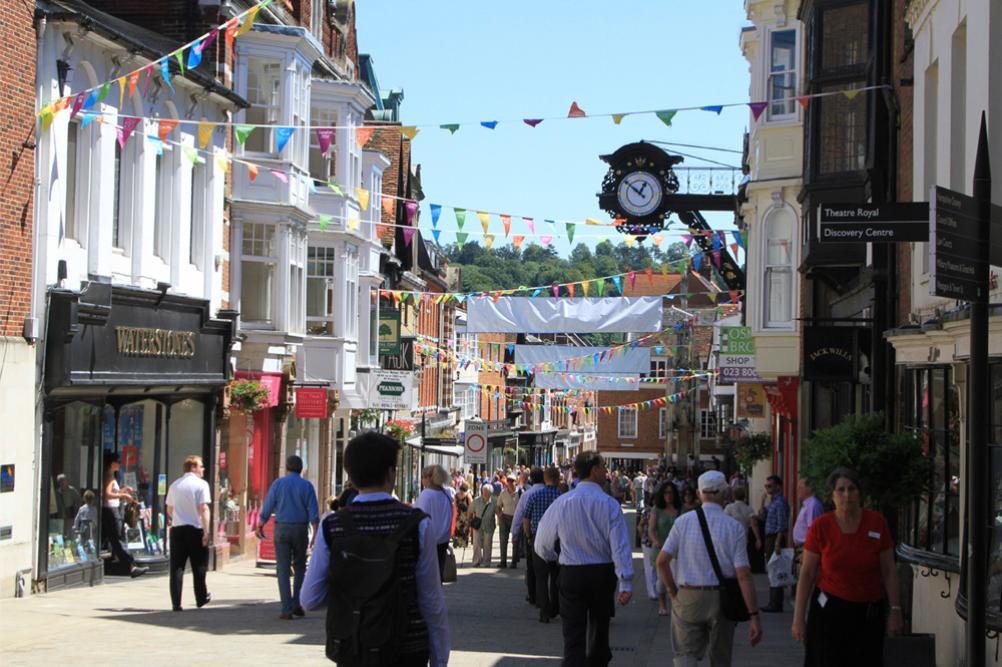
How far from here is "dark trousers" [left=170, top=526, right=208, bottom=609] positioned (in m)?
15.4

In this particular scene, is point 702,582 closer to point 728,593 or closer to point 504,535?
point 728,593

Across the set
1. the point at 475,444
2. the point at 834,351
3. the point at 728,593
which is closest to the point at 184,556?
the point at 728,593

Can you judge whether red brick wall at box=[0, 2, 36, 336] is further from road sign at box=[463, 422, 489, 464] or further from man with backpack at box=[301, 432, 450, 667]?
road sign at box=[463, 422, 489, 464]

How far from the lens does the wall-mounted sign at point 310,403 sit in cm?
2911

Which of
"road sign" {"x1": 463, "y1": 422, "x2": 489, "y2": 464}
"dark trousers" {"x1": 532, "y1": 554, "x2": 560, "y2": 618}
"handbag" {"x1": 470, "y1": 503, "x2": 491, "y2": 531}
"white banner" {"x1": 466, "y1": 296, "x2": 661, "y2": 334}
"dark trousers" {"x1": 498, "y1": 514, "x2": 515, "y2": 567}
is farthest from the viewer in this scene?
"white banner" {"x1": 466, "y1": 296, "x2": 661, "y2": 334}

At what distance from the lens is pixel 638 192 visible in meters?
39.3

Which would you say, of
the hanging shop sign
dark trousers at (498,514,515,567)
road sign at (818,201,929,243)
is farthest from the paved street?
the hanging shop sign

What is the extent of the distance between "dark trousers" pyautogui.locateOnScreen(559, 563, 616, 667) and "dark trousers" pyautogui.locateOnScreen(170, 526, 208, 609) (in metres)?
5.87

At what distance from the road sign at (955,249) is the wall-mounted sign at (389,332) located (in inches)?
1296

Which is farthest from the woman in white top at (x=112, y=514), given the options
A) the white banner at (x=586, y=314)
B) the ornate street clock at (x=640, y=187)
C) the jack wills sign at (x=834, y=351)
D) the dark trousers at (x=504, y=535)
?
the ornate street clock at (x=640, y=187)

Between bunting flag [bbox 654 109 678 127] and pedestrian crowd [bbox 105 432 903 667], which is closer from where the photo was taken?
pedestrian crowd [bbox 105 432 903 667]

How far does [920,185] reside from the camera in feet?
42.8

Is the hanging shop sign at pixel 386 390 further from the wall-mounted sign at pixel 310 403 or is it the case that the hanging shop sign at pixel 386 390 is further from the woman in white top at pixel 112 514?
the woman in white top at pixel 112 514

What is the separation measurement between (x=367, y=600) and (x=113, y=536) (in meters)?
15.1
